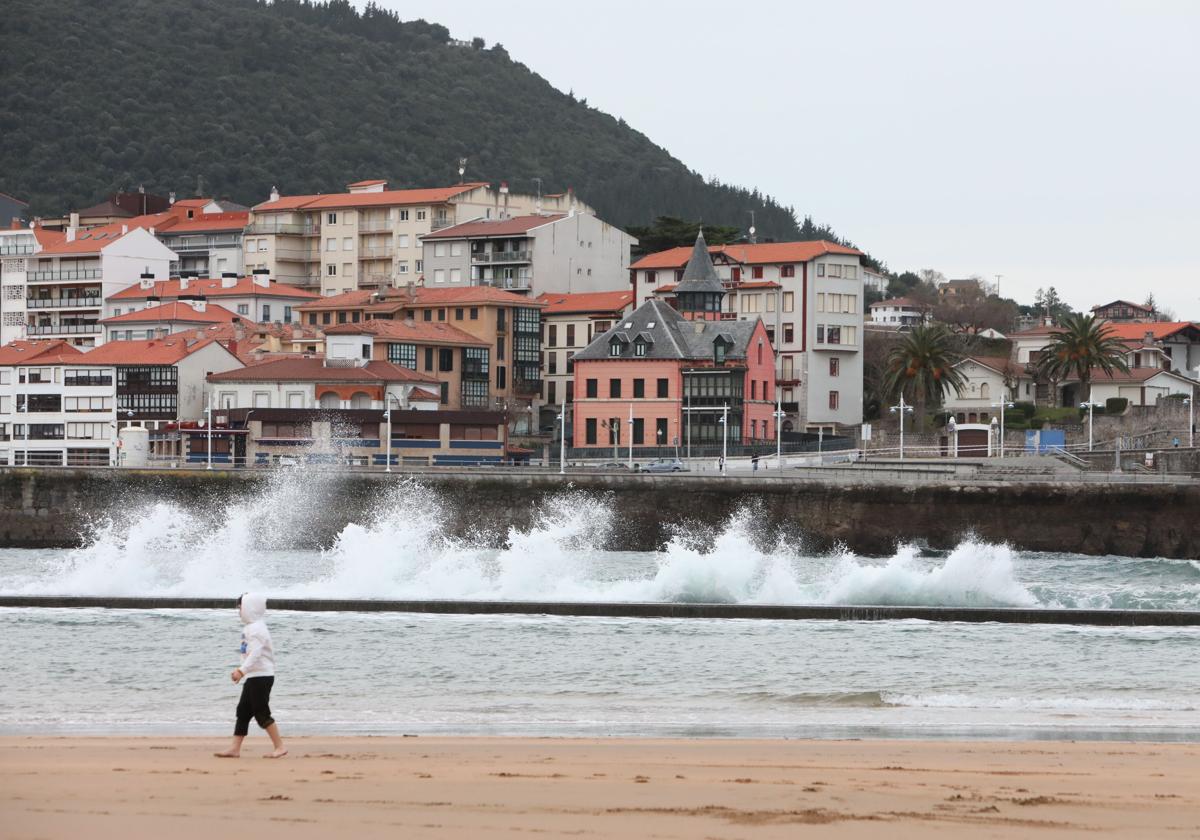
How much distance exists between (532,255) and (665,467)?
37.3 metres

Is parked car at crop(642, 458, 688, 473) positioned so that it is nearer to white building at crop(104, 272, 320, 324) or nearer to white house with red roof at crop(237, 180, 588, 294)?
white building at crop(104, 272, 320, 324)

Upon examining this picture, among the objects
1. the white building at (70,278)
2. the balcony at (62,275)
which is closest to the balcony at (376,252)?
the white building at (70,278)

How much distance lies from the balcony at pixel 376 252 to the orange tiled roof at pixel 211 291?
297 inches

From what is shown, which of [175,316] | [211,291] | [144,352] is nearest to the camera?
[144,352]

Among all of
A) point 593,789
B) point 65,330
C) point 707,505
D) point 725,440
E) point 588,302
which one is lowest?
point 593,789

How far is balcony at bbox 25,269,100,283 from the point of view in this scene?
11394 centimetres

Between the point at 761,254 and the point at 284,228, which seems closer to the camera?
the point at 761,254

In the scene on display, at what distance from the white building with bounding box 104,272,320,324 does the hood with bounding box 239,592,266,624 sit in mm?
93879

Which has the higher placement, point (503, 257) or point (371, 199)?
point (371, 199)

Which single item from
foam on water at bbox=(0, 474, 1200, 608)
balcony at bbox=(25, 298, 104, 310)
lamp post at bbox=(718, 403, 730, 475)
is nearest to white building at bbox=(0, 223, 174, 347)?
balcony at bbox=(25, 298, 104, 310)

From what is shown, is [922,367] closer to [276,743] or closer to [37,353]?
[37,353]

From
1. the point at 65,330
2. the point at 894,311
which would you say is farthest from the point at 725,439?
the point at 894,311

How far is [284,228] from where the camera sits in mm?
122812

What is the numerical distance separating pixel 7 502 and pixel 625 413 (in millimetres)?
32433
